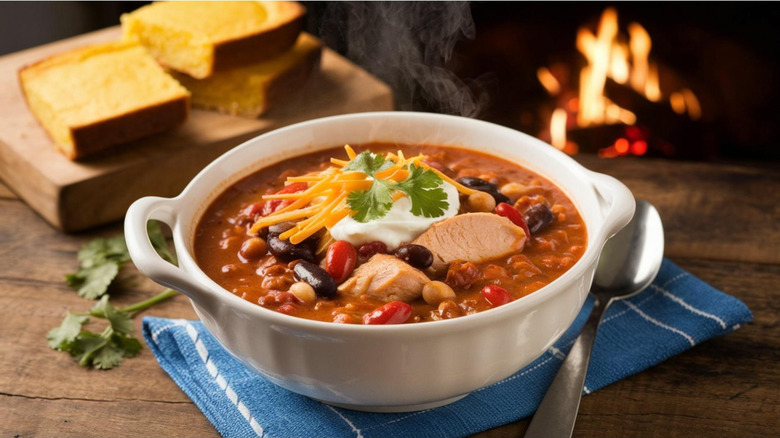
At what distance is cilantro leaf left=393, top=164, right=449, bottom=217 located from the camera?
2520 millimetres

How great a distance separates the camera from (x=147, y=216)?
233cm

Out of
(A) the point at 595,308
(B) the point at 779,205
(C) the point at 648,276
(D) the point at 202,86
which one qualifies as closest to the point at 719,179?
(B) the point at 779,205

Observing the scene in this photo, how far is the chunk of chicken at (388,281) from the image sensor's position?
2.28 m

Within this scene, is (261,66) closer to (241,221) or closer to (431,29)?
(431,29)

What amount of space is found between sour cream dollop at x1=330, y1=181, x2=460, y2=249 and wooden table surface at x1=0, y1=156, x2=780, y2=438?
2.06 ft

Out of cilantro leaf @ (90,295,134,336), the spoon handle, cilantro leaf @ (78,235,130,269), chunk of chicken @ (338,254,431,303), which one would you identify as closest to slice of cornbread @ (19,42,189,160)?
cilantro leaf @ (78,235,130,269)

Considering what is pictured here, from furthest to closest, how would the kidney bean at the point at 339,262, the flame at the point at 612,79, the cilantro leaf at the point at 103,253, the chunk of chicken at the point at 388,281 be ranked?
the flame at the point at 612,79
the cilantro leaf at the point at 103,253
the kidney bean at the point at 339,262
the chunk of chicken at the point at 388,281

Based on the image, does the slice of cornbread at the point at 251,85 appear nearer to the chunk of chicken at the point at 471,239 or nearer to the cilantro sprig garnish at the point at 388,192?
the cilantro sprig garnish at the point at 388,192

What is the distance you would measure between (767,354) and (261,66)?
9.22 feet

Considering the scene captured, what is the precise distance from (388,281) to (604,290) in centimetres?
100

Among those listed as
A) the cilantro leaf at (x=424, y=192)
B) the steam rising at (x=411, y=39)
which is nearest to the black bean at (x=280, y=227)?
the cilantro leaf at (x=424, y=192)

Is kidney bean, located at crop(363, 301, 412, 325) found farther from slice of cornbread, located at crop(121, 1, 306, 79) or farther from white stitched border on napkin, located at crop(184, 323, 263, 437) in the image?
slice of cornbread, located at crop(121, 1, 306, 79)

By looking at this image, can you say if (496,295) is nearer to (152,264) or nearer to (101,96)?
(152,264)

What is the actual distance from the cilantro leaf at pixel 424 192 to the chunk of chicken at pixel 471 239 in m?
0.06
